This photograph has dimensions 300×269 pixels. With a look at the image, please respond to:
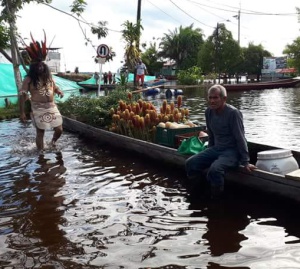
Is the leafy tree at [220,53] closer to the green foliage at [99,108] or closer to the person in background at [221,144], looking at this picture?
the green foliage at [99,108]

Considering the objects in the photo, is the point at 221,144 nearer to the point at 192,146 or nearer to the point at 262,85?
the point at 192,146

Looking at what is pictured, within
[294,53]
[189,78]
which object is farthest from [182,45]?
[189,78]

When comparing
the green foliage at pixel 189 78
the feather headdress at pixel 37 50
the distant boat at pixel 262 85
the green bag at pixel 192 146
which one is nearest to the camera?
the green bag at pixel 192 146

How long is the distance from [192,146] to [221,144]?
1007 mm

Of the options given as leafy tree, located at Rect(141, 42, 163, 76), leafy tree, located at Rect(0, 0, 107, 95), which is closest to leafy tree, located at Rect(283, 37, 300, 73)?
leafy tree, located at Rect(141, 42, 163, 76)

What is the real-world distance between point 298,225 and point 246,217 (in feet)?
2.08

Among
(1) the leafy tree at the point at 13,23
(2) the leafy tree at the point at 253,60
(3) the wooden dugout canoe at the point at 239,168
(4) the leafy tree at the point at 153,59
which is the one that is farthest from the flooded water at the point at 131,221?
(4) the leafy tree at the point at 153,59

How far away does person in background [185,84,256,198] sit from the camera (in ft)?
17.7

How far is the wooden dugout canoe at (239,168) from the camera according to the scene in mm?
5000

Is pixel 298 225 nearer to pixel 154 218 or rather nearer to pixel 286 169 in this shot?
pixel 286 169

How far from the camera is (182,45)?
62656mm

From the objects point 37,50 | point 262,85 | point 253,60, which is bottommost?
point 262,85

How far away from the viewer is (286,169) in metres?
5.48

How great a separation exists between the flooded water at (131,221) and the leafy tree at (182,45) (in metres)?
56.1
